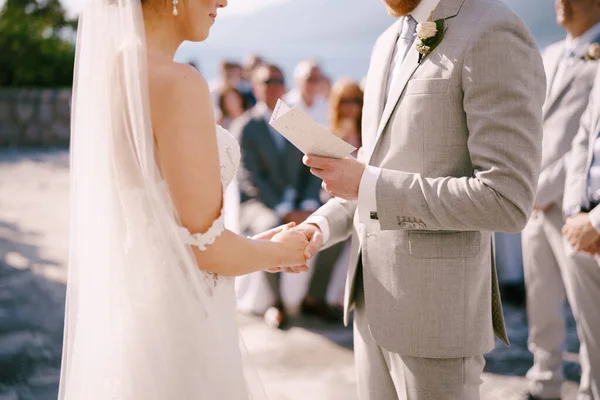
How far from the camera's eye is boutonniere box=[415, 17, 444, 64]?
183cm

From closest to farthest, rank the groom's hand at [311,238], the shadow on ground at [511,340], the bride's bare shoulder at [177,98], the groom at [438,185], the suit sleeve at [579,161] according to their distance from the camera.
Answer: the bride's bare shoulder at [177,98], the groom at [438,185], the groom's hand at [311,238], the suit sleeve at [579,161], the shadow on ground at [511,340]

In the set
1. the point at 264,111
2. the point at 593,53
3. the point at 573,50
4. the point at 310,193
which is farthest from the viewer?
the point at 264,111

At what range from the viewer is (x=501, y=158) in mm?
1705

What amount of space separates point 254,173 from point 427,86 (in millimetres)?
3461

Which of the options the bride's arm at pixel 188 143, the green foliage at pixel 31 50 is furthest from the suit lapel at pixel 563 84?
the green foliage at pixel 31 50

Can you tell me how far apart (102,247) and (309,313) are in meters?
3.31

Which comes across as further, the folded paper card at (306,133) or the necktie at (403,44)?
the necktie at (403,44)

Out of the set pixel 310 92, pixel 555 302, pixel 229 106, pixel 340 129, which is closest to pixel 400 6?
pixel 555 302

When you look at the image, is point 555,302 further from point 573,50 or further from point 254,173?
point 254,173

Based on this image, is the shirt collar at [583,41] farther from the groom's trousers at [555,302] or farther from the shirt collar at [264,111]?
the shirt collar at [264,111]

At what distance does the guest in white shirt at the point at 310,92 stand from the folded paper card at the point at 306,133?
367 cm

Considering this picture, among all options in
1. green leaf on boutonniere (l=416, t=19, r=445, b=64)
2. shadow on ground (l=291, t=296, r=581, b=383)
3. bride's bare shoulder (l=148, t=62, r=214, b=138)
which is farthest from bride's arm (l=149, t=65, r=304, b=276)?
shadow on ground (l=291, t=296, r=581, b=383)

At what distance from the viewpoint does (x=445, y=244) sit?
74.1 inches

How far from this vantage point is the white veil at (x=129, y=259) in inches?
66.9
